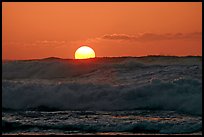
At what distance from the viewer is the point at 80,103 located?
40.5 feet

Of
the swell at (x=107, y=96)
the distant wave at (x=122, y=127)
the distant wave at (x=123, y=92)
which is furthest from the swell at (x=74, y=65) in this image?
the distant wave at (x=122, y=127)

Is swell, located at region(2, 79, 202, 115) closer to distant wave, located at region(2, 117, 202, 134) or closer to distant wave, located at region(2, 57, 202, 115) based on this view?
distant wave, located at region(2, 57, 202, 115)

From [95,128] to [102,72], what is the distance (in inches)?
418

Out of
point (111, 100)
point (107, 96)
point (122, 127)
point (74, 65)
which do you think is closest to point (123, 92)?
point (107, 96)

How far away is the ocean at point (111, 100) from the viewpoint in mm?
7702

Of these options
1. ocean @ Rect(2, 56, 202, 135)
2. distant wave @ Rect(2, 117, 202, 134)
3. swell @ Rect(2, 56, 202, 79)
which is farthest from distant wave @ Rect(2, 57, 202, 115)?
distant wave @ Rect(2, 117, 202, 134)

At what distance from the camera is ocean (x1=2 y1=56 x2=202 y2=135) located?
770 centimetres

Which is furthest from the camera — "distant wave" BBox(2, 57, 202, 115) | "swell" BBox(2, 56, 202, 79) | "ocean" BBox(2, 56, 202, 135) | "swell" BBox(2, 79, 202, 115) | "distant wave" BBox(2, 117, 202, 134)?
"swell" BBox(2, 56, 202, 79)

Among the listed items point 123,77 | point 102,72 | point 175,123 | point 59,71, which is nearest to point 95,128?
point 175,123

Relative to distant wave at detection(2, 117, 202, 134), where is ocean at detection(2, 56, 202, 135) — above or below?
above

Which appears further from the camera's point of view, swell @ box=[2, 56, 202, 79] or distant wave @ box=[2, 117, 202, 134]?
swell @ box=[2, 56, 202, 79]

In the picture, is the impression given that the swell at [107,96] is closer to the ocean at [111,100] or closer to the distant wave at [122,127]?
the ocean at [111,100]

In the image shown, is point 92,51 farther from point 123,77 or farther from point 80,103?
point 80,103

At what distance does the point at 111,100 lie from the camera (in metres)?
12.3
